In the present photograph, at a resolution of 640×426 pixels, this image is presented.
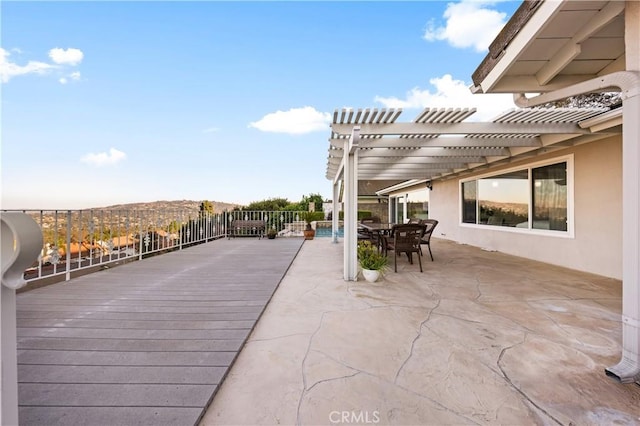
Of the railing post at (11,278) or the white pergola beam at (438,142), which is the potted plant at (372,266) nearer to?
the white pergola beam at (438,142)

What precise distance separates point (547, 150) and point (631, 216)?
16.3ft

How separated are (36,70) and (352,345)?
9080 millimetres

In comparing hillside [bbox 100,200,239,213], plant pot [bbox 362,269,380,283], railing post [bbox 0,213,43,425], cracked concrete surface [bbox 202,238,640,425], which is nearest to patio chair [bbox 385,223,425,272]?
plant pot [bbox 362,269,380,283]

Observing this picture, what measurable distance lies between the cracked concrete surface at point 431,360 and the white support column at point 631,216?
0.52 ft

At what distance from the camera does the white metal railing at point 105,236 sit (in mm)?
3980

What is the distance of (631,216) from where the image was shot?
188cm

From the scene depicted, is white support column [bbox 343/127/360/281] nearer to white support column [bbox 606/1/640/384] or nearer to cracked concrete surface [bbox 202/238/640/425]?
cracked concrete surface [bbox 202/238/640/425]

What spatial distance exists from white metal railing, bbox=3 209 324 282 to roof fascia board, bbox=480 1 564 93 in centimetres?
381

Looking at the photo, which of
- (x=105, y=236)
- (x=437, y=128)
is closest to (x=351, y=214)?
(x=437, y=128)

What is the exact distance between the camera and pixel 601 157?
16.1ft

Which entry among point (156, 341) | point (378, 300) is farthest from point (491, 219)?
point (156, 341)

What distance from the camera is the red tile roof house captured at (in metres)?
1.92

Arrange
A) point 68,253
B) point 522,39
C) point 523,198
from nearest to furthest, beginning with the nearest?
point 522,39
point 68,253
point 523,198

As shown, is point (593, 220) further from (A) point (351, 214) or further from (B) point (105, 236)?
(B) point (105, 236)
